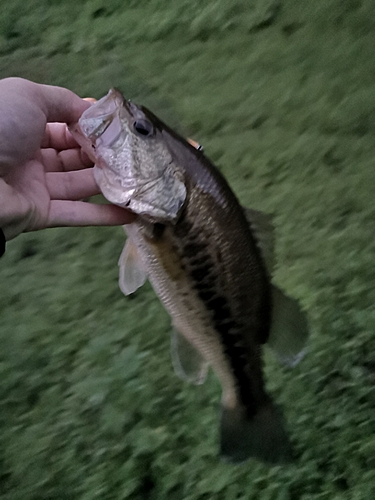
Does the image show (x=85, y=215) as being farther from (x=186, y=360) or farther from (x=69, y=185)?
(x=186, y=360)

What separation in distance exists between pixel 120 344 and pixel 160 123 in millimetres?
1029

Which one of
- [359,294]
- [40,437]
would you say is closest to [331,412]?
[359,294]

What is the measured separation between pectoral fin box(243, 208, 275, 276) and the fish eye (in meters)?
0.24

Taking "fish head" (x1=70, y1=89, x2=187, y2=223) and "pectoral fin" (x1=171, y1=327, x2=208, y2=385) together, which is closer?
"fish head" (x1=70, y1=89, x2=187, y2=223)

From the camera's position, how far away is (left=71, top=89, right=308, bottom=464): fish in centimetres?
98

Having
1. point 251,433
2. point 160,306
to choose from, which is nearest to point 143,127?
point 251,433

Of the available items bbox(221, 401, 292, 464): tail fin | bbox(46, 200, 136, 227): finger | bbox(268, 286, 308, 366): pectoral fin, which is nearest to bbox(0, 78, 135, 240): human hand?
bbox(46, 200, 136, 227): finger

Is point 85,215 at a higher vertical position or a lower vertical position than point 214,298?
higher

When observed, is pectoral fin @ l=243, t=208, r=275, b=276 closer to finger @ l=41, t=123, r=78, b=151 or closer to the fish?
the fish

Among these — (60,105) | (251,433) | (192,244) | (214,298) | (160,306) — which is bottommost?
(160,306)

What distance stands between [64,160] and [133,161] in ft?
1.20

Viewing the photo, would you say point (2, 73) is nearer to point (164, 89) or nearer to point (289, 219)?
point (164, 89)

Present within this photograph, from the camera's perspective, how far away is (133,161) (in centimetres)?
98

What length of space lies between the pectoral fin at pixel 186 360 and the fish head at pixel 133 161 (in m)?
0.29
